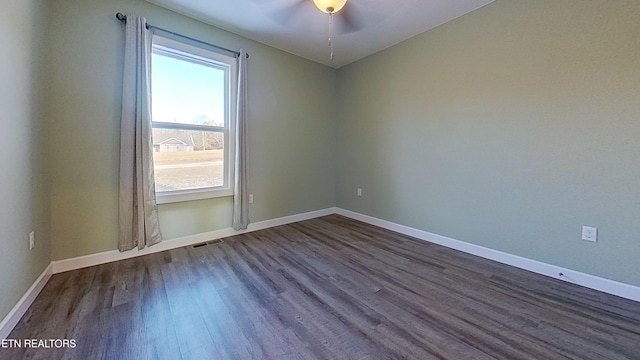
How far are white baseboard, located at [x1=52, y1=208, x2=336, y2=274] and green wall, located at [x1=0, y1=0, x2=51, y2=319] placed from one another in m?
0.22

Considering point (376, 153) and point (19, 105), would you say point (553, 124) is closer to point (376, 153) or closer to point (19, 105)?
point (376, 153)

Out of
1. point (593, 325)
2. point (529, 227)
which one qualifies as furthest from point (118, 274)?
point (529, 227)

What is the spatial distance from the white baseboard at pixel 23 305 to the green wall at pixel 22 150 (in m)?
0.04

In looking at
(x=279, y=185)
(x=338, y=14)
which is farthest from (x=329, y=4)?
(x=279, y=185)

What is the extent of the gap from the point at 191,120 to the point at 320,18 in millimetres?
1929

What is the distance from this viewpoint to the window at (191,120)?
9.08ft

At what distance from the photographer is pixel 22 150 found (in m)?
1.75

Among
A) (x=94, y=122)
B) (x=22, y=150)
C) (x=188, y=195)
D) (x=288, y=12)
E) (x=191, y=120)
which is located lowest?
(x=188, y=195)

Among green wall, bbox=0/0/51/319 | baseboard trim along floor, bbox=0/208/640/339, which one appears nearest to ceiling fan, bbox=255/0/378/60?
green wall, bbox=0/0/51/319

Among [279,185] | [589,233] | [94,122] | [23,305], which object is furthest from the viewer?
[279,185]

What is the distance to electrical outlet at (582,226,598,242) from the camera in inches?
81.6

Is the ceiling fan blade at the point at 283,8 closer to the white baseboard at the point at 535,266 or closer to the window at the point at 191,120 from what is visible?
the window at the point at 191,120

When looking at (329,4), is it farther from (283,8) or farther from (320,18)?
(320,18)

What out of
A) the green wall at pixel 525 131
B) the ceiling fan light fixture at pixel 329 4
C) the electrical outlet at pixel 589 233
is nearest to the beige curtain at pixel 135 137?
the ceiling fan light fixture at pixel 329 4
